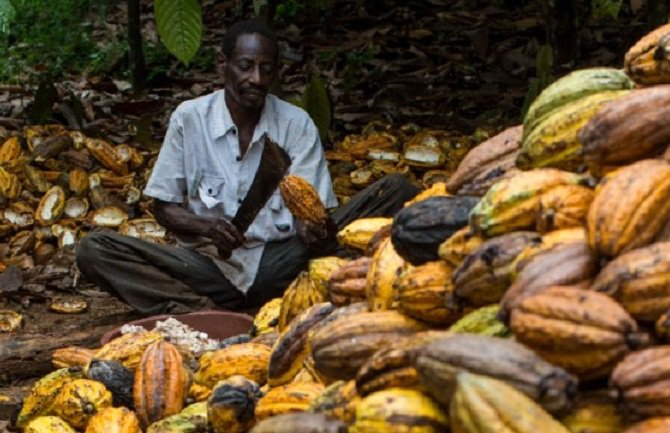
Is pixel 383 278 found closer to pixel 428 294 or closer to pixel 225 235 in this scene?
pixel 428 294

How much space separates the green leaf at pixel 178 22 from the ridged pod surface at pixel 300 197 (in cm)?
159

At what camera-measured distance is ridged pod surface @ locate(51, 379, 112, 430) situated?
9.14 ft

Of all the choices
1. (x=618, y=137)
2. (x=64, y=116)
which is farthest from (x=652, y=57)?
(x=64, y=116)

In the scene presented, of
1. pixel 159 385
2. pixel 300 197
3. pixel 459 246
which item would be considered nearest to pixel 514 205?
pixel 459 246

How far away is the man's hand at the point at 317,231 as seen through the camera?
4.07 meters

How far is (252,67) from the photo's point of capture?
15.0 feet

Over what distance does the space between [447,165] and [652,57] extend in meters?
3.86

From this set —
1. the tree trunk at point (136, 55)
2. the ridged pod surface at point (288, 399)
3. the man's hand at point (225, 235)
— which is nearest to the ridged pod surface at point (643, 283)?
the ridged pod surface at point (288, 399)

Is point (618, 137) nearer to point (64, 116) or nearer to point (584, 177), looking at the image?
point (584, 177)

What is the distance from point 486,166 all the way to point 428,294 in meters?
0.38

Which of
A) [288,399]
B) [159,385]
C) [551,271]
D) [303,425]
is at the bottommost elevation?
[159,385]

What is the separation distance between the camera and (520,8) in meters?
8.41

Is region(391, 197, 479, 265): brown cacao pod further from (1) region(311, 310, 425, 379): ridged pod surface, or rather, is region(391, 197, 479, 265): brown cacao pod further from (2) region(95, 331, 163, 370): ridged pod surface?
(2) region(95, 331, 163, 370): ridged pod surface

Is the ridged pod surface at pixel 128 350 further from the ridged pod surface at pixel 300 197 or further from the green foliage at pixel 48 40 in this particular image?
the green foliage at pixel 48 40
